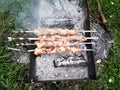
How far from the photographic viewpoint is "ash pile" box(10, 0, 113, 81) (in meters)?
4.70

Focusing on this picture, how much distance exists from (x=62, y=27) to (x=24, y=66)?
3.53ft

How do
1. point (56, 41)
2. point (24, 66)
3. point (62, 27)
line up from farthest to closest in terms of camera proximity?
point (62, 27) < point (24, 66) < point (56, 41)

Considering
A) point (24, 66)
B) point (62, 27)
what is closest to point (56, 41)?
point (62, 27)

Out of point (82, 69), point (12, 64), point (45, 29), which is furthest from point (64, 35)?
point (12, 64)

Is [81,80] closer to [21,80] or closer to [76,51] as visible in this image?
[76,51]

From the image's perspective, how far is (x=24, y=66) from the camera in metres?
4.96

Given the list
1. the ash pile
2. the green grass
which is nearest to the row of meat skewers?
the ash pile

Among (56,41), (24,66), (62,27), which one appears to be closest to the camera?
(56,41)

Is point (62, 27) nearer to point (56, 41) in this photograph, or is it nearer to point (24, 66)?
point (56, 41)

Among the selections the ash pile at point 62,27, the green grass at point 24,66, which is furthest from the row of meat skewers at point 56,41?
the green grass at point 24,66

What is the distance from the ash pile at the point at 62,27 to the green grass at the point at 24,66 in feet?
0.58

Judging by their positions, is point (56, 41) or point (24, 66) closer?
point (56, 41)

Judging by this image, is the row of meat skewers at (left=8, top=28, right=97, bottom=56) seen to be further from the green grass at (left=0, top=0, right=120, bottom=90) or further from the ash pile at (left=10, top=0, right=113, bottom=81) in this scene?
the green grass at (left=0, top=0, right=120, bottom=90)

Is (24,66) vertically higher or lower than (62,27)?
lower
